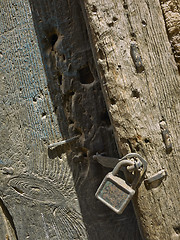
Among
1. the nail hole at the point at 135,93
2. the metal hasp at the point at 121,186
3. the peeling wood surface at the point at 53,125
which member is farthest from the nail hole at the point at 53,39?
the metal hasp at the point at 121,186

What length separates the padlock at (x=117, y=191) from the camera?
1022mm

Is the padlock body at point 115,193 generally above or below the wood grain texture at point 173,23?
below

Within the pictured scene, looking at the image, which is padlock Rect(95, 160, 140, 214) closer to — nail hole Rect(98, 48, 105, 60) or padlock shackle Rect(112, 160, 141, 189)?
padlock shackle Rect(112, 160, 141, 189)

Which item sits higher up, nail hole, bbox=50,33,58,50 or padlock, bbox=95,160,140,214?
nail hole, bbox=50,33,58,50

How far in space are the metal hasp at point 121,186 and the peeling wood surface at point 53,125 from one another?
23cm

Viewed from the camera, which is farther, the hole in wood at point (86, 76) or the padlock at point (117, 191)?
the hole in wood at point (86, 76)

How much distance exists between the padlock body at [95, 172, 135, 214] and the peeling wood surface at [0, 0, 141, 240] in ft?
0.81

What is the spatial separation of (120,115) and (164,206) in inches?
14.5

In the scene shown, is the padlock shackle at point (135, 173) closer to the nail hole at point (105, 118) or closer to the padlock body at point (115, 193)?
the padlock body at point (115, 193)

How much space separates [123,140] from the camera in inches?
42.1

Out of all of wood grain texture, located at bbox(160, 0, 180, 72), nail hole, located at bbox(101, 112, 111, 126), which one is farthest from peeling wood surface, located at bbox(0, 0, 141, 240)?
wood grain texture, located at bbox(160, 0, 180, 72)

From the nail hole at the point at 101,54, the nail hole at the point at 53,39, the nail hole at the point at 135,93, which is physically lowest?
the nail hole at the point at 135,93

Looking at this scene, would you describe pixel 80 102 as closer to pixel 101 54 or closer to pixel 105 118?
pixel 105 118

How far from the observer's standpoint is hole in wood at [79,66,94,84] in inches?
50.3
